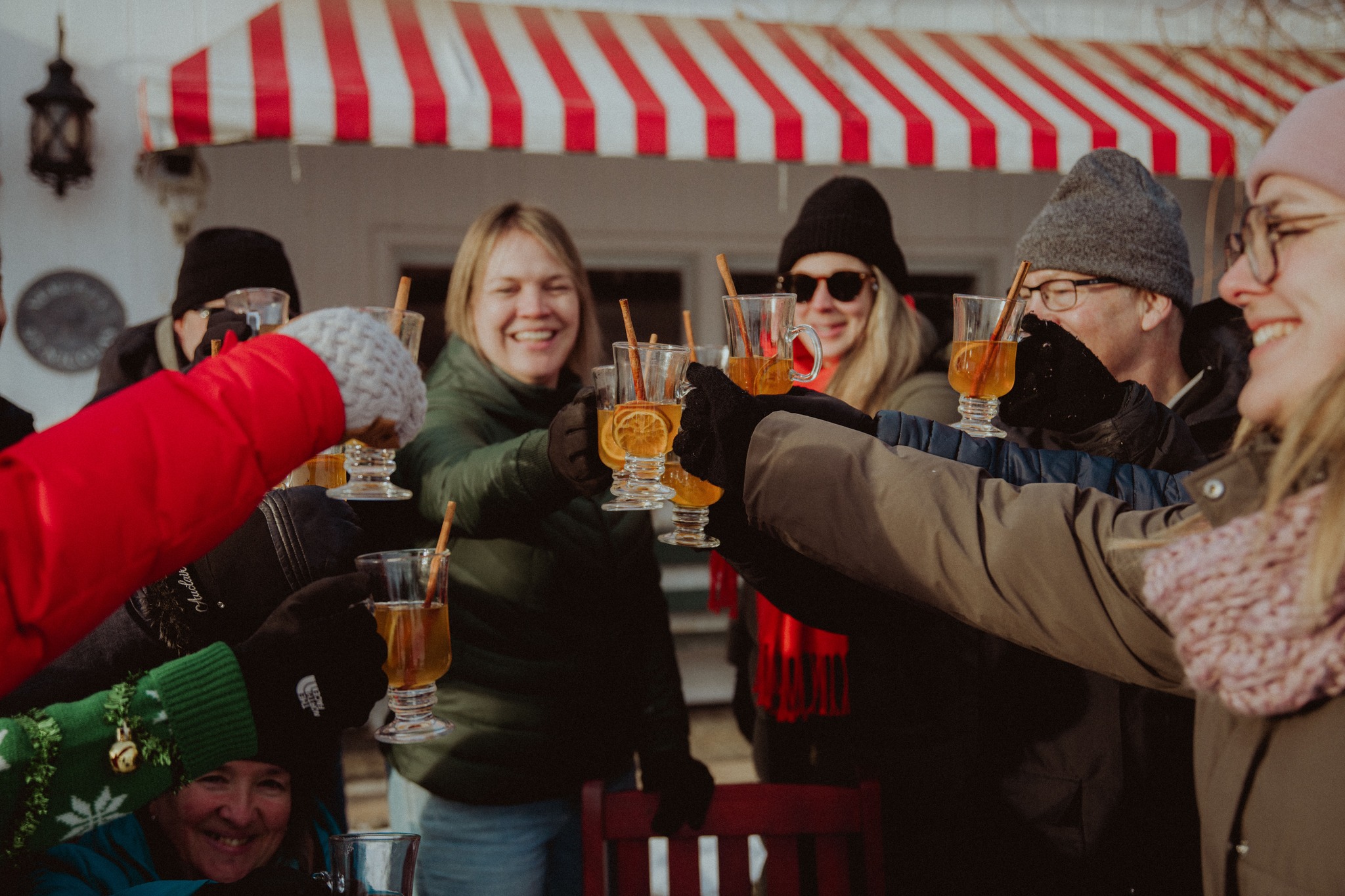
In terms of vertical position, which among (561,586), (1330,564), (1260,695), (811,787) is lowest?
(811,787)

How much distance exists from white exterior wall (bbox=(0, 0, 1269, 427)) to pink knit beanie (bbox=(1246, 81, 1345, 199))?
473 cm

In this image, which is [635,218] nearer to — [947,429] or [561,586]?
[561,586]

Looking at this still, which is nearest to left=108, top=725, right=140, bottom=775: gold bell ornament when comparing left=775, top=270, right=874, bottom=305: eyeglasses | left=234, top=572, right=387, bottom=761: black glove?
left=234, top=572, right=387, bottom=761: black glove

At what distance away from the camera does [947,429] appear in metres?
1.96

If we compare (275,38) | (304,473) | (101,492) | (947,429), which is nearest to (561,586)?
(304,473)

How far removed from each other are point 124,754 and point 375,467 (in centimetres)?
76

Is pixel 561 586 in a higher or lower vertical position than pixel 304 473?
lower

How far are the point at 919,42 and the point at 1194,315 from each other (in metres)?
3.59

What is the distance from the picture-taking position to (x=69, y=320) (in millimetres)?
4844

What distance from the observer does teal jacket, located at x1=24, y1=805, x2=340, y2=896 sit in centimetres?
151

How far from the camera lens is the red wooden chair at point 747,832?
2039mm

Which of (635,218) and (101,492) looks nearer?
(101,492)

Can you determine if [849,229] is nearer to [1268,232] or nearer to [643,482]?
[643,482]

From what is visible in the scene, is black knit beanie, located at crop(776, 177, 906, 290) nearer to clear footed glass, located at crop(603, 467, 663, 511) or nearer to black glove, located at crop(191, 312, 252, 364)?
clear footed glass, located at crop(603, 467, 663, 511)
